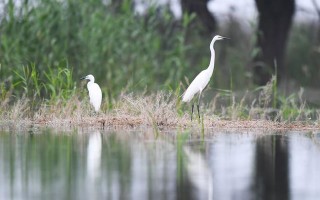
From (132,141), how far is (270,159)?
2016 millimetres

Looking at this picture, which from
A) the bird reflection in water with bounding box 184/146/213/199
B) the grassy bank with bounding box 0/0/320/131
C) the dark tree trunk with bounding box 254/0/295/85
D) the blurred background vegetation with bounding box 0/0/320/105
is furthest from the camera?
the dark tree trunk with bounding box 254/0/295/85

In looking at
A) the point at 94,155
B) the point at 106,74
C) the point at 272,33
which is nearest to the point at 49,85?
the point at 106,74

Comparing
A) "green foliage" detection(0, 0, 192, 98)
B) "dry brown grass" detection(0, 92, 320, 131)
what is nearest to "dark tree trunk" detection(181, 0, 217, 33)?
"green foliage" detection(0, 0, 192, 98)

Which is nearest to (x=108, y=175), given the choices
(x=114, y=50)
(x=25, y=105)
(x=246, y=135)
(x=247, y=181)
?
(x=247, y=181)

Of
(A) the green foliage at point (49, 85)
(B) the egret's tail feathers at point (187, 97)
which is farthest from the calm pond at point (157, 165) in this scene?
(A) the green foliage at point (49, 85)

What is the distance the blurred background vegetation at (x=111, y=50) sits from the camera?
15.1 m

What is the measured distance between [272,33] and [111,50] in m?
5.82

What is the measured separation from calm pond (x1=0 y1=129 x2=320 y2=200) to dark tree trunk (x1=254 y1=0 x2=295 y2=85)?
1051cm

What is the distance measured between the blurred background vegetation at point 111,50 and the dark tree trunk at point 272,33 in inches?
1.1

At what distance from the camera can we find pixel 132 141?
10328 millimetres

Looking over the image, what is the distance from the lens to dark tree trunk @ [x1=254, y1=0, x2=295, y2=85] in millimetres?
21766

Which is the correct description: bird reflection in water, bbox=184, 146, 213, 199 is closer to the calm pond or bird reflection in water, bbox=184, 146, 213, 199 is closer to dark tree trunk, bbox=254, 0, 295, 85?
the calm pond

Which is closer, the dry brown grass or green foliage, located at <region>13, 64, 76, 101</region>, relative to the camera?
the dry brown grass

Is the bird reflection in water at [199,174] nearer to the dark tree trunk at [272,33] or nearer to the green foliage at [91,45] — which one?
the green foliage at [91,45]
